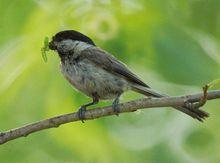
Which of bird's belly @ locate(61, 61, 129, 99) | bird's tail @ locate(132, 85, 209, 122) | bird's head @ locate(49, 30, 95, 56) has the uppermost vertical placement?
bird's head @ locate(49, 30, 95, 56)

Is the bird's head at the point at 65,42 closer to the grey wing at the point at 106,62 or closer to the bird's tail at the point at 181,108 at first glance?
the grey wing at the point at 106,62

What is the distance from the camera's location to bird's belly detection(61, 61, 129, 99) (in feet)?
8.10

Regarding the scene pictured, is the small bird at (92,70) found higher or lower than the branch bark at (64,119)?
higher

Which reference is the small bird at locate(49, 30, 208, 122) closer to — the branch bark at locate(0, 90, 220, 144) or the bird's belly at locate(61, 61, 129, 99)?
the bird's belly at locate(61, 61, 129, 99)

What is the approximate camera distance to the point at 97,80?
8.20 feet

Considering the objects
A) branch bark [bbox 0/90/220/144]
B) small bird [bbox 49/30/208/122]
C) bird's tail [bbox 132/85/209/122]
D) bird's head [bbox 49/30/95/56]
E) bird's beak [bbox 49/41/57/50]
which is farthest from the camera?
small bird [bbox 49/30/208/122]

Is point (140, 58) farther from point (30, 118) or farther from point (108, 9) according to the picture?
point (30, 118)

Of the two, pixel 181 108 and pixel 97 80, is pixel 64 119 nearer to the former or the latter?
pixel 181 108

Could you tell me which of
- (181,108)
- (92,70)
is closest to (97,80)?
(92,70)

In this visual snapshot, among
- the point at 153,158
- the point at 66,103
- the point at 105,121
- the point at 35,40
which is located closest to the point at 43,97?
the point at 66,103

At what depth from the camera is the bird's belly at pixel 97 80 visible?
8.10 ft

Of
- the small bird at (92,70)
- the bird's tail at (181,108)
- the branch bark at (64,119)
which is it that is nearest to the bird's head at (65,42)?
the small bird at (92,70)

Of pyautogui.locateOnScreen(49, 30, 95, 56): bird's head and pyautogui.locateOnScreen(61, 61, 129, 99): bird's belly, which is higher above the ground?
pyautogui.locateOnScreen(49, 30, 95, 56): bird's head

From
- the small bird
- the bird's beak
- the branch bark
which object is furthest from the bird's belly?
the branch bark
